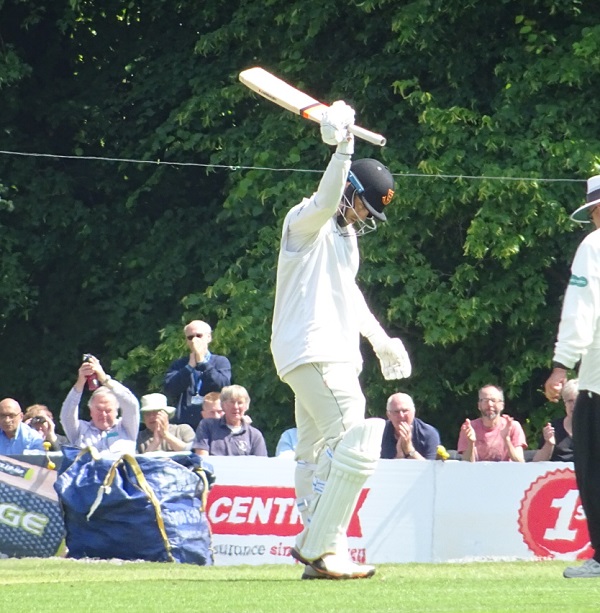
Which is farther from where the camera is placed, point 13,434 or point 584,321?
point 13,434

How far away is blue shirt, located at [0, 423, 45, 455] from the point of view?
11250 mm

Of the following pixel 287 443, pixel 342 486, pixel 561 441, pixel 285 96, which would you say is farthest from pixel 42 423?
pixel 342 486

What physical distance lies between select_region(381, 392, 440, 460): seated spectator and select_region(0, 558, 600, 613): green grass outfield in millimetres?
2623

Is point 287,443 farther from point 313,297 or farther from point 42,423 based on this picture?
point 313,297

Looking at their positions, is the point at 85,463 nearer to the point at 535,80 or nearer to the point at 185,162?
the point at 535,80

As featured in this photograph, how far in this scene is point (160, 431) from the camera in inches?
425

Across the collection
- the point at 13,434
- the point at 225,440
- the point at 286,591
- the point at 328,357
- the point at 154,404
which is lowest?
the point at 286,591

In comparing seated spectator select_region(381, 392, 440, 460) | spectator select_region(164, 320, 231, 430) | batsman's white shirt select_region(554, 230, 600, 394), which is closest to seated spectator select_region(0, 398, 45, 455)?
spectator select_region(164, 320, 231, 430)

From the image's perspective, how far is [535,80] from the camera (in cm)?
1506

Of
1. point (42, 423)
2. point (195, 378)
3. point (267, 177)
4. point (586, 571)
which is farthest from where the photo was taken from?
point (267, 177)

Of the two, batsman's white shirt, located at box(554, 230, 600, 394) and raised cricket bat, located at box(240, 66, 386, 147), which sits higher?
raised cricket bat, located at box(240, 66, 386, 147)

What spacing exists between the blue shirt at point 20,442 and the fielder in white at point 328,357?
4955 mm

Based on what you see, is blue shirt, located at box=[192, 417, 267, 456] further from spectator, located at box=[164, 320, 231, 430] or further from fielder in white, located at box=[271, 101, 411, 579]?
fielder in white, located at box=[271, 101, 411, 579]

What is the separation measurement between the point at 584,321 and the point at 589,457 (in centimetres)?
64
